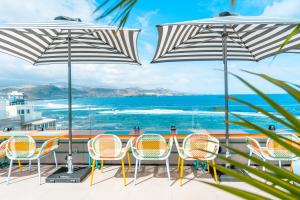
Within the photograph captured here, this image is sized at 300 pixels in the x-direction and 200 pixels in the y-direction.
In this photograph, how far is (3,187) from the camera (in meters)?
3.81

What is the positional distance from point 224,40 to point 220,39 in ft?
2.58

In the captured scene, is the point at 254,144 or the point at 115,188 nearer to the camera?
the point at 115,188

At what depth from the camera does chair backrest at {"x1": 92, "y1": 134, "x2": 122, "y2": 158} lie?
3980mm

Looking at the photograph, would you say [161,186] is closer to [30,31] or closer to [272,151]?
[272,151]

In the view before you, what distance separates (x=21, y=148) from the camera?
13.1ft

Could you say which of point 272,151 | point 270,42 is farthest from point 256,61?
point 272,151

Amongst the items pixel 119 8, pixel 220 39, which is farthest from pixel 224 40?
pixel 119 8

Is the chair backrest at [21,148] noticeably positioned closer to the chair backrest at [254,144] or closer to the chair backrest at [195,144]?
the chair backrest at [195,144]

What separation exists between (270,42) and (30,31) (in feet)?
13.0

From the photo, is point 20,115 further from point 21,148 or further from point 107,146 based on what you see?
point 107,146

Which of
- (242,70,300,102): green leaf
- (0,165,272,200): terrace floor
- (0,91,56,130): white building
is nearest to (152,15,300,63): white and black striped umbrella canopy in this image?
(0,165,272,200): terrace floor

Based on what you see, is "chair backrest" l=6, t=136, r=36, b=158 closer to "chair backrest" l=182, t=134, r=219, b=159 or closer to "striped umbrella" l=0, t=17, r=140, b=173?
"striped umbrella" l=0, t=17, r=140, b=173

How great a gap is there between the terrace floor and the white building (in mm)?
1948

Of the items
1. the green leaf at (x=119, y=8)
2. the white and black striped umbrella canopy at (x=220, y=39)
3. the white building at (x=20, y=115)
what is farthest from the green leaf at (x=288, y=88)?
the white building at (x=20, y=115)
